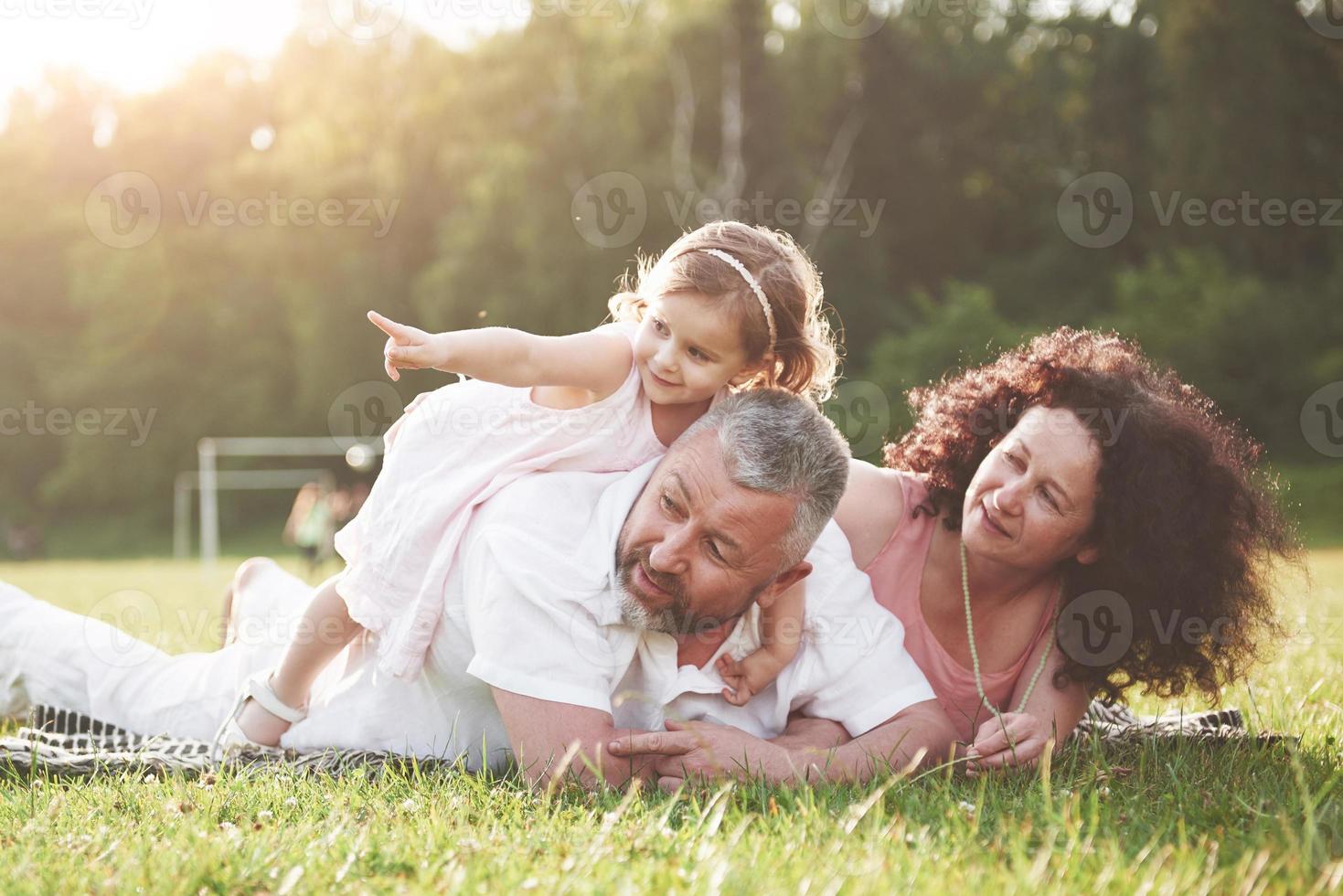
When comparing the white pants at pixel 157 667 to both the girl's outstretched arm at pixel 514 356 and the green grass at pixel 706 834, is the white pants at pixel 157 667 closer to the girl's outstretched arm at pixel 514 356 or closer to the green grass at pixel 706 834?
the green grass at pixel 706 834

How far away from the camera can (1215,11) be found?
26078 mm

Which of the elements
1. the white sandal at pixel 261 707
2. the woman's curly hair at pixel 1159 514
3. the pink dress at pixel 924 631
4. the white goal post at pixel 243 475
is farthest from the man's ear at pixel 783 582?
the white goal post at pixel 243 475

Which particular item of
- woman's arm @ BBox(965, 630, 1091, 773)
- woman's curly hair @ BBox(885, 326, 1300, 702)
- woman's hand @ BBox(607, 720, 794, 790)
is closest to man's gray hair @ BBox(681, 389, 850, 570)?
woman's hand @ BBox(607, 720, 794, 790)

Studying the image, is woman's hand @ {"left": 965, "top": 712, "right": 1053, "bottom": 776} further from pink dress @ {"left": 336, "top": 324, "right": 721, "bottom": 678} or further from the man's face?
pink dress @ {"left": 336, "top": 324, "right": 721, "bottom": 678}

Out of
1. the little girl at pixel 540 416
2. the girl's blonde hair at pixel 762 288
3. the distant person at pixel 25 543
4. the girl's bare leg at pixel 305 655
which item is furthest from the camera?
the distant person at pixel 25 543

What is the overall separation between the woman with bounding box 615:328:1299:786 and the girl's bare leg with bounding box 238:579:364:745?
4.92 feet

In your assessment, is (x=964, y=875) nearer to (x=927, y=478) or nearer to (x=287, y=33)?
(x=927, y=478)

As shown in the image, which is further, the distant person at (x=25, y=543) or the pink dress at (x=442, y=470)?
the distant person at (x=25, y=543)

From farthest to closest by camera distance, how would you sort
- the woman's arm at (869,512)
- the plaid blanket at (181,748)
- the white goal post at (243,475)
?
the white goal post at (243,475) < the woman's arm at (869,512) < the plaid blanket at (181,748)

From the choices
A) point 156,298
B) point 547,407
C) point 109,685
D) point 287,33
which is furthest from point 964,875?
point 156,298

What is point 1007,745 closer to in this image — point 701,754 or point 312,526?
point 701,754

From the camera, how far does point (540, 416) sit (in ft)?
12.5

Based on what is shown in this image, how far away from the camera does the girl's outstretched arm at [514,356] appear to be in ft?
11.1

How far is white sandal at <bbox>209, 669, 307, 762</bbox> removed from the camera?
376 cm
